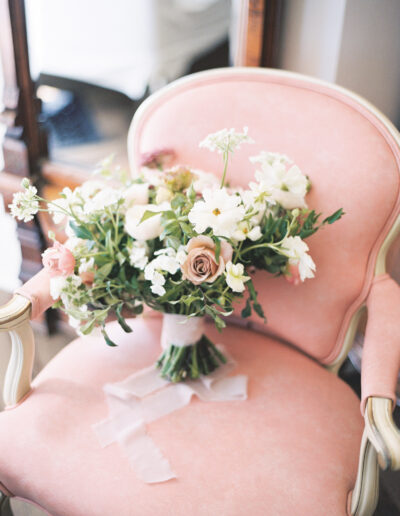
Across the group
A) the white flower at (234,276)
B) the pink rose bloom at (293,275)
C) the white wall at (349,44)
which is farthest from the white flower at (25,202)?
the white wall at (349,44)

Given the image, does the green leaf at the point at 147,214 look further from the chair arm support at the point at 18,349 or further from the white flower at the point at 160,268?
the chair arm support at the point at 18,349

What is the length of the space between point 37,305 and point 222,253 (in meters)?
0.37

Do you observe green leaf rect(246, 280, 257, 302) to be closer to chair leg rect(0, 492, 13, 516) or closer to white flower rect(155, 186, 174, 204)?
white flower rect(155, 186, 174, 204)

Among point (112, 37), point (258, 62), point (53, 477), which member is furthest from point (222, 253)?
point (112, 37)

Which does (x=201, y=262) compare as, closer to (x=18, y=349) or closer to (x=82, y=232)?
(x=82, y=232)

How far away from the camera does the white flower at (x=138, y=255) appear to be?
2.59ft

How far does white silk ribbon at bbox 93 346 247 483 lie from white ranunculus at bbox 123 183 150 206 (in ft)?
1.12

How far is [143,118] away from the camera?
108 centimetres

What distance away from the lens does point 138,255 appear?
2.60 feet

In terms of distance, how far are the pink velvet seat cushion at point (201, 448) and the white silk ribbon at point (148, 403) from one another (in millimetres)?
16

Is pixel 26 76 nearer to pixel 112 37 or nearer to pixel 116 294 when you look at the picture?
pixel 112 37

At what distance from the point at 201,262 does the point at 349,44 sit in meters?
0.70

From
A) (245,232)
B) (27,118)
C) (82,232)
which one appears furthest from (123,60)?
(245,232)

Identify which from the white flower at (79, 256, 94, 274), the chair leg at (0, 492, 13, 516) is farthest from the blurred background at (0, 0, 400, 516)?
the white flower at (79, 256, 94, 274)
